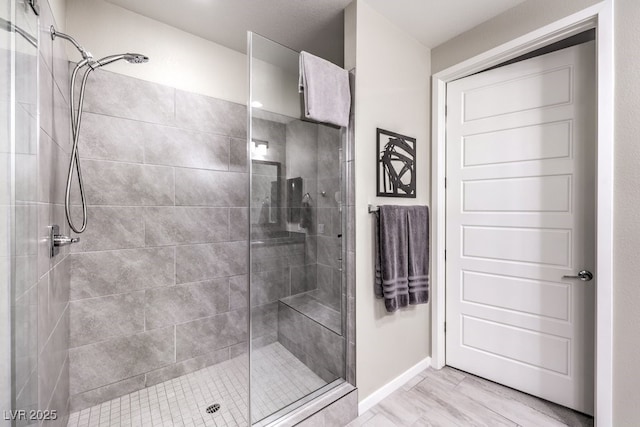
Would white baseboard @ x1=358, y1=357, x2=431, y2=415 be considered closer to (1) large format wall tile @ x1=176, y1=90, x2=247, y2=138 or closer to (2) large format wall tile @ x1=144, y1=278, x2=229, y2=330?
(2) large format wall tile @ x1=144, y1=278, x2=229, y2=330

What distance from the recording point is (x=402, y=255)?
192 cm

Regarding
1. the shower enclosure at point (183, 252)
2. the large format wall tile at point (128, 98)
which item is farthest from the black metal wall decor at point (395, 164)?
the large format wall tile at point (128, 98)

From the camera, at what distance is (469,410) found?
1757 millimetres

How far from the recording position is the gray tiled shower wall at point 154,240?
1.76 m

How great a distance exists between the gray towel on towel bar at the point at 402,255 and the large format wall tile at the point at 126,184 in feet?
5.35

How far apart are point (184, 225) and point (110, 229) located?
46cm

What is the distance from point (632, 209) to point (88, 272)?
3.25 metres

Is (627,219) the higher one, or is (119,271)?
(627,219)

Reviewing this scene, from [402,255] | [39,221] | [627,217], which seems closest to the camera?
[39,221]

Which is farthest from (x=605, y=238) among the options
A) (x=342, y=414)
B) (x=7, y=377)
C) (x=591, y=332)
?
(x=7, y=377)

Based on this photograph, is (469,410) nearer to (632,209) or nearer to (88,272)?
A: (632,209)

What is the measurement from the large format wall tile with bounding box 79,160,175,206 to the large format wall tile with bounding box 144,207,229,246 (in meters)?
0.09

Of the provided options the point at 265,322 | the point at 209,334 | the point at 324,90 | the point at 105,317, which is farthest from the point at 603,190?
the point at 105,317

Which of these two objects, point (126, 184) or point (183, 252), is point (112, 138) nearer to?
point (126, 184)
